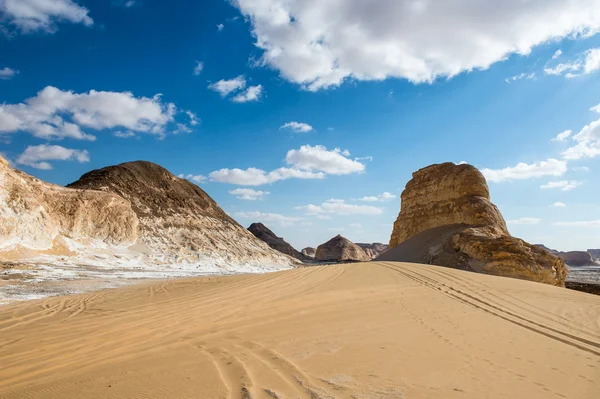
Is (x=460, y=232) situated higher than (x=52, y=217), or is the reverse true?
(x=52, y=217)

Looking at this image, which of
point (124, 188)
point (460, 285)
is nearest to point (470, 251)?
point (460, 285)

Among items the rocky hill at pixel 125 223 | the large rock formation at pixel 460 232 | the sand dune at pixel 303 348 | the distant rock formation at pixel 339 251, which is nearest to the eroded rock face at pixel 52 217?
the rocky hill at pixel 125 223

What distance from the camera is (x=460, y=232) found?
2602 cm

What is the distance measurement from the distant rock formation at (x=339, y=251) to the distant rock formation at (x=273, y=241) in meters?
13.6

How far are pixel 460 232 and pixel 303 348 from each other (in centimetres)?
2474

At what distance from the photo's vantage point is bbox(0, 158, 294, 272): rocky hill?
22.9 meters

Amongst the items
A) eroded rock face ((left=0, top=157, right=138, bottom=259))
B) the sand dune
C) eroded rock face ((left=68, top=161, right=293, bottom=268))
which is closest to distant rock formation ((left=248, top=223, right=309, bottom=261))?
eroded rock face ((left=68, top=161, right=293, bottom=268))

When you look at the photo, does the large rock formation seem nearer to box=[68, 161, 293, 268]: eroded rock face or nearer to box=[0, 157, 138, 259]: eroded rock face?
box=[68, 161, 293, 268]: eroded rock face

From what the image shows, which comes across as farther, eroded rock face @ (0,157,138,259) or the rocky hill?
the rocky hill

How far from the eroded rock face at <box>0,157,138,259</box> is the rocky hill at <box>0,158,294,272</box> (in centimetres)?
6

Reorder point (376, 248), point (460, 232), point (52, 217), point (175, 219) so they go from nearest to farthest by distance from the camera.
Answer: point (460, 232) < point (52, 217) < point (175, 219) < point (376, 248)

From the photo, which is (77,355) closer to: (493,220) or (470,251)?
(470,251)

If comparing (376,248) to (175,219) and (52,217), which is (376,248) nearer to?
(175,219)

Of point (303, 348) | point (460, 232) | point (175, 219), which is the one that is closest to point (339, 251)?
point (175, 219)
